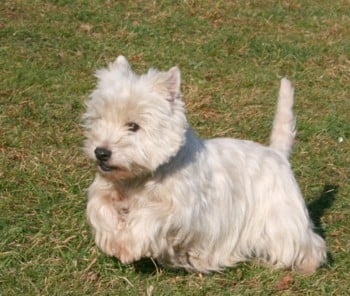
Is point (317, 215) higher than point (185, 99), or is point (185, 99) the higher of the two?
point (185, 99)

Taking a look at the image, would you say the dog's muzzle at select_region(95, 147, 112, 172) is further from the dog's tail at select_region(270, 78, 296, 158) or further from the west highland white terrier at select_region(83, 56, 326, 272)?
the dog's tail at select_region(270, 78, 296, 158)

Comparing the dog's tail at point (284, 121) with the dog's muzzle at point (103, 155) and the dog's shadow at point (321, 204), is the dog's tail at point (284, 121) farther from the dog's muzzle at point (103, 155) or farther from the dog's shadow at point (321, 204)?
the dog's muzzle at point (103, 155)

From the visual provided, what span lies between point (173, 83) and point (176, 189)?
576mm

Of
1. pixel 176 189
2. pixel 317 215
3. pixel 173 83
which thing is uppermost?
pixel 173 83

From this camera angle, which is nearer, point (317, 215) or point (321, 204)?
point (317, 215)

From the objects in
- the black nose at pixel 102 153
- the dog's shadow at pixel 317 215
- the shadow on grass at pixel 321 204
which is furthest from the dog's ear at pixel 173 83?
the shadow on grass at pixel 321 204

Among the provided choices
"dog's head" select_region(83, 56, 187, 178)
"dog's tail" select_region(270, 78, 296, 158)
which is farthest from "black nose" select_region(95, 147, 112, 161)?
"dog's tail" select_region(270, 78, 296, 158)

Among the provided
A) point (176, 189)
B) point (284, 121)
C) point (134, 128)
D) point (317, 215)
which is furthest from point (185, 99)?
point (134, 128)

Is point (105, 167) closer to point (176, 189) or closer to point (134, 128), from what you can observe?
point (134, 128)

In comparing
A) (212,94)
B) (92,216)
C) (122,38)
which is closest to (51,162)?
(92,216)

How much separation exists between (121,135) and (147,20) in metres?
6.19

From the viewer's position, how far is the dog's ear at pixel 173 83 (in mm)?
4117

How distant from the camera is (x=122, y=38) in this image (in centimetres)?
938

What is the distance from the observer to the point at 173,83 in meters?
4.13
